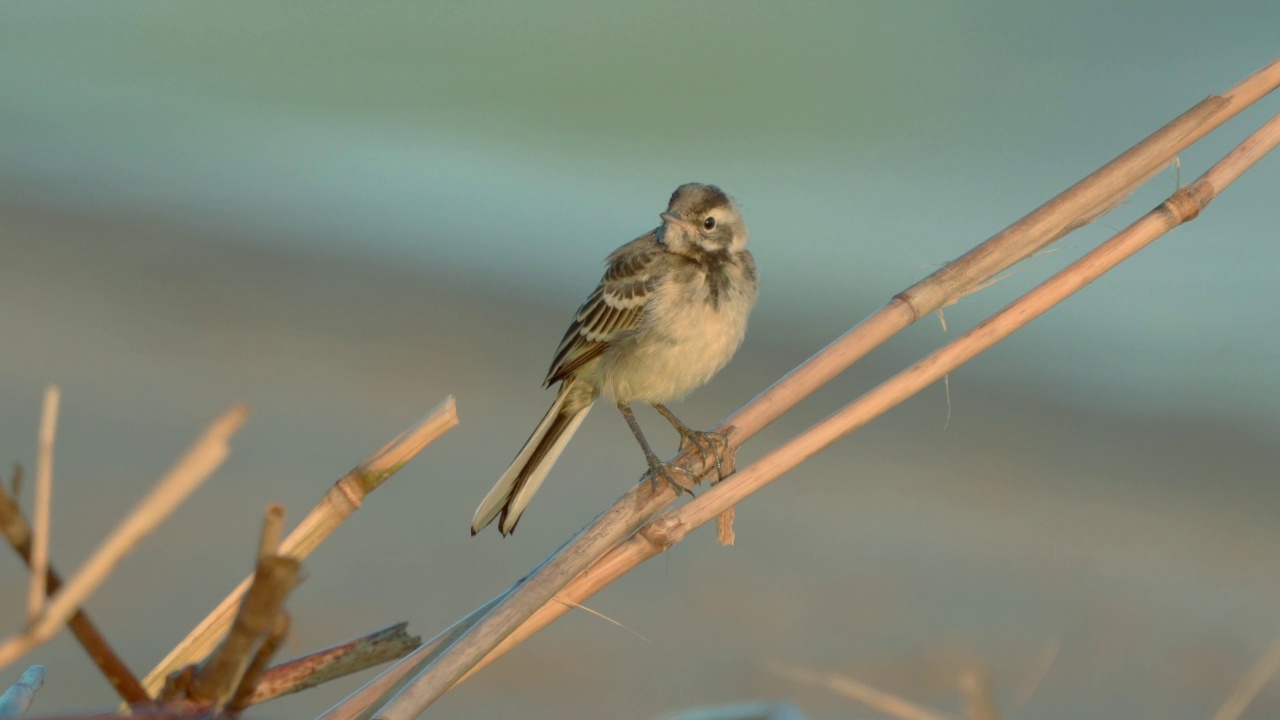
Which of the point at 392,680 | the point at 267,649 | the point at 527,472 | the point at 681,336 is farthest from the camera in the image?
the point at 681,336

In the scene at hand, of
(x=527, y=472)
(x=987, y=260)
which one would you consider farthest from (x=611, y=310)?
(x=987, y=260)

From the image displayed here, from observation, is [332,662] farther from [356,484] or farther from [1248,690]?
[1248,690]

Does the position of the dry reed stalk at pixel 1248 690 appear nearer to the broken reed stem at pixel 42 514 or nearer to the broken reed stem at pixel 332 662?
the broken reed stem at pixel 332 662

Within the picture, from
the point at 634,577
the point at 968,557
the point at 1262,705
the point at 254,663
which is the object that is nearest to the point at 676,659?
the point at 634,577

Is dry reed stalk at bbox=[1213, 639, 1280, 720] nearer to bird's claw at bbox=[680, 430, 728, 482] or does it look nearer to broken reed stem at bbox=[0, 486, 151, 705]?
bird's claw at bbox=[680, 430, 728, 482]

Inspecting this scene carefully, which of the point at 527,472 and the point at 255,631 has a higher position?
the point at 527,472

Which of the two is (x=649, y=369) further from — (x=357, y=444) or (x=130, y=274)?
(x=130, y=274)
